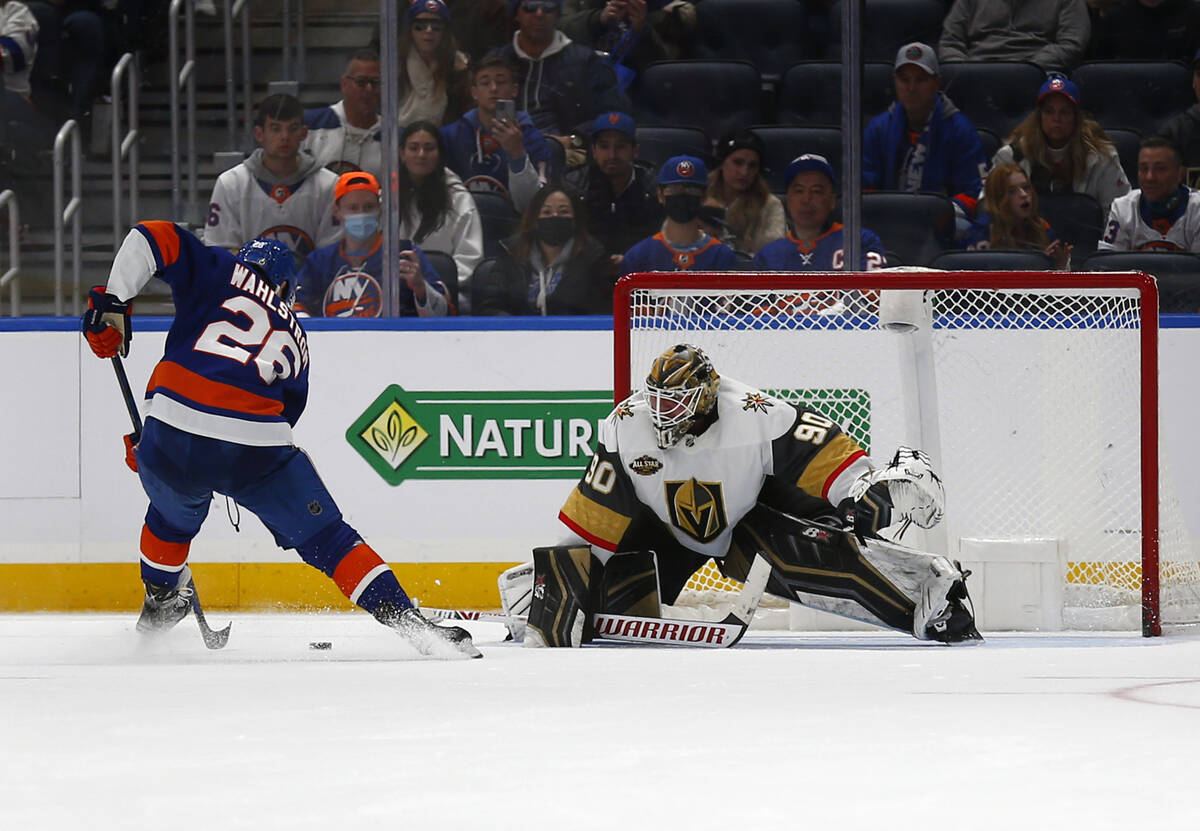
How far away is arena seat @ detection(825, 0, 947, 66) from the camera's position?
464cm

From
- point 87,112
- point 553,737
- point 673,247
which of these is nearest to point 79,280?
point 87,112

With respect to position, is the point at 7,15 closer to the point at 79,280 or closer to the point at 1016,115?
the point at 79,280

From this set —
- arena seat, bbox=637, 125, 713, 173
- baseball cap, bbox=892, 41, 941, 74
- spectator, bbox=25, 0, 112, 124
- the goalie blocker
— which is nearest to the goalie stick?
the goalie blocker

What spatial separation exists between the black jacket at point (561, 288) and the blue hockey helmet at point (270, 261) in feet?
3.22

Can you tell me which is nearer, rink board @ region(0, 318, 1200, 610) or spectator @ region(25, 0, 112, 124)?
rink board @ region(0, 318, 1200, 610)

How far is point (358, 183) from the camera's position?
464cm

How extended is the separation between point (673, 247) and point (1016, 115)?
111 centimetres

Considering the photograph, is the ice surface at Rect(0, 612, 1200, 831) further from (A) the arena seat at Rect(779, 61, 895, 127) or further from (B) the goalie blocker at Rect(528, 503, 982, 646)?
(A) the arena seat at Rect(779, 61, 895, 127)

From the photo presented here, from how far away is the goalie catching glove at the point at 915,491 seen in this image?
343 cm

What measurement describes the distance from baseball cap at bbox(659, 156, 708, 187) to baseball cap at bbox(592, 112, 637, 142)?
129 millimetres

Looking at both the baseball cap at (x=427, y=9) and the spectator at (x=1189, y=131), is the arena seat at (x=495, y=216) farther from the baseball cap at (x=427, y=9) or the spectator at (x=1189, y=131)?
the spectator at (x=1189, y=131)

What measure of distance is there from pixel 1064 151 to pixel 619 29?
136cm

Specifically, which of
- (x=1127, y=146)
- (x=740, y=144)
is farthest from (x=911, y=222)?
(x=1127, y=146)

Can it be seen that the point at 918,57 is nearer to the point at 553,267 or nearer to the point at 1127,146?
the point at 1127,146
